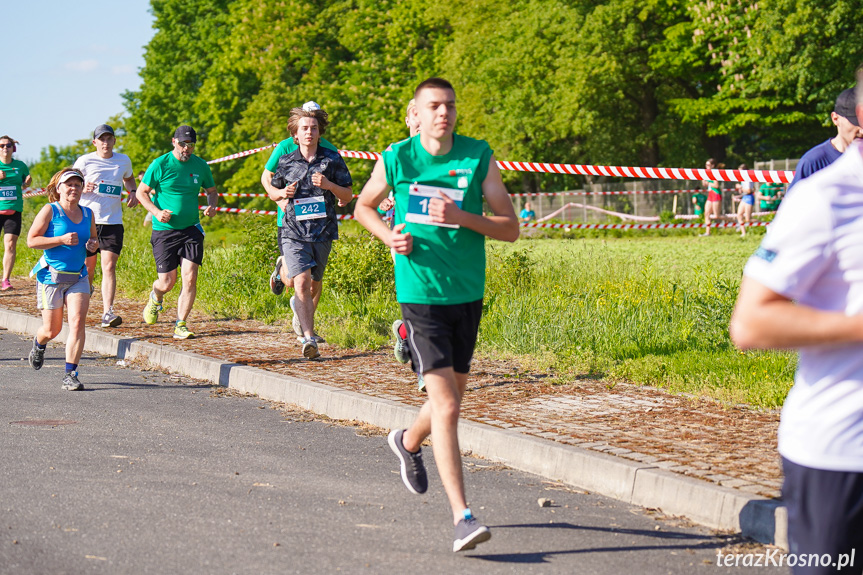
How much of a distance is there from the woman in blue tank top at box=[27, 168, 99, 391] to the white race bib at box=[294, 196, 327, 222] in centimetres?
180

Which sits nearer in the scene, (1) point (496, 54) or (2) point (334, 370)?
(2) point (334, 370)

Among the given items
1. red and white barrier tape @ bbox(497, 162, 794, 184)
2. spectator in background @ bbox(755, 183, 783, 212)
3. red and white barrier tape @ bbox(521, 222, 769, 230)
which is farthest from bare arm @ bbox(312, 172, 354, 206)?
spectator in background @ bbox(755, 183, 783, 212)

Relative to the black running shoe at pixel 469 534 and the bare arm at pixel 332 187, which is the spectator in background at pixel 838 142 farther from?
the bare arm at pixel 332 187

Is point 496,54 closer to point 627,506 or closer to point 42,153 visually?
point 42,153

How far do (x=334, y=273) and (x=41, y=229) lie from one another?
4.47 meters

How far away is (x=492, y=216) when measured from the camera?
16.6 feet

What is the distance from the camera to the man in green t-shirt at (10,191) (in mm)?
16828

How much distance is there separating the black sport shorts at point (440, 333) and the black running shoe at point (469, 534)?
2.31 ft

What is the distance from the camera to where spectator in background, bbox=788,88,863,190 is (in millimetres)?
6586

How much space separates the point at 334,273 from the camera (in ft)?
43.2

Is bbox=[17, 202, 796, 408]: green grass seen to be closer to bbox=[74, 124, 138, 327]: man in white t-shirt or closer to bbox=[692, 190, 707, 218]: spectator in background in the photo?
bbox=[74, 124, 138, 327]: man in white t-shirt

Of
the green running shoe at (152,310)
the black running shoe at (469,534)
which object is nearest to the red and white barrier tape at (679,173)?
the green running shoe at (152,310)

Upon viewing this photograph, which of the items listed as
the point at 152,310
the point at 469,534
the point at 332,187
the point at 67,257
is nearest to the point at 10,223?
the point at 152,310

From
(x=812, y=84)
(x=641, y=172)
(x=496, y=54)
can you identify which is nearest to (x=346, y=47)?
(x=496, y=54)
